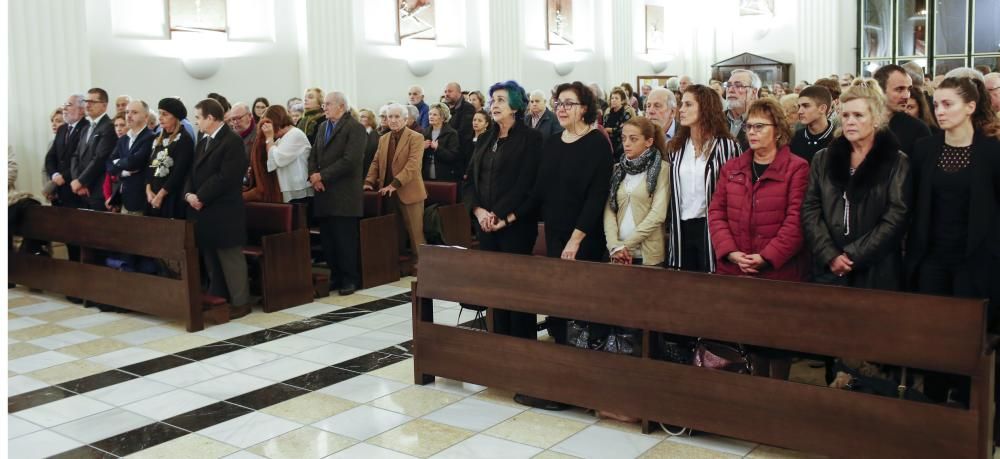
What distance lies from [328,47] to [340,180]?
519cm

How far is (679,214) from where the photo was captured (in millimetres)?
4605

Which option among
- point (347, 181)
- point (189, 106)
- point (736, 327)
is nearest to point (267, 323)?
point (347, 181)

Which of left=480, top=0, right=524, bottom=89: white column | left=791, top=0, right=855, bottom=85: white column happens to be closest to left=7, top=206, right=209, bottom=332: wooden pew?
left=480, top=0, right=524, bottom=89: white column

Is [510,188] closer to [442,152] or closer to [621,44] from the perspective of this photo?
[442,152]

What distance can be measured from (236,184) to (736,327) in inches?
159

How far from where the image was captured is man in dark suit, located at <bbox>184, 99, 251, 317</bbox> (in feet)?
Result: 21.4

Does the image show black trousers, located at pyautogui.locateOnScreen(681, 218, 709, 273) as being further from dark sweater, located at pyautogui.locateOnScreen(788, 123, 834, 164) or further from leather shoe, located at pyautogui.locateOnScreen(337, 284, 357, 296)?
leather shoe, located at pyautogui.locateOnScreen(337, 284, 357, 296)

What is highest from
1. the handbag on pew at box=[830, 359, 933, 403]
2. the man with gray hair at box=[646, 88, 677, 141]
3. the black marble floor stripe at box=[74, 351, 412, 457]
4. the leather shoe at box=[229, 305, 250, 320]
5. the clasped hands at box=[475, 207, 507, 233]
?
the man with gray hair at box=[646, 88, 677, 141]

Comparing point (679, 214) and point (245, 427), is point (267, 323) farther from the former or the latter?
point (679, 214)

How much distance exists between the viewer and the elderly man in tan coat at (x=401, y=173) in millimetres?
7820

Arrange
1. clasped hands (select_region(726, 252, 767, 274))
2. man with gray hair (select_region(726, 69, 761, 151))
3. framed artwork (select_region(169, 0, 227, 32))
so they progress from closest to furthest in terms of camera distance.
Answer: clasped hands (select_region(726, 252, 767, 274)), man with gray hair (select_region(726, 69, 761, 151)), framed artwork (select_region(169, 0, 227, 32))

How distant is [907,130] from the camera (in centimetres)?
486

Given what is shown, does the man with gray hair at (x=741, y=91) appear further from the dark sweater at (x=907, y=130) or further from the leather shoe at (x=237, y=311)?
the leather shoe at (x=237, y=311)

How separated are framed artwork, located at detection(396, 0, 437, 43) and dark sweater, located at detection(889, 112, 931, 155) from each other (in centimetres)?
932
